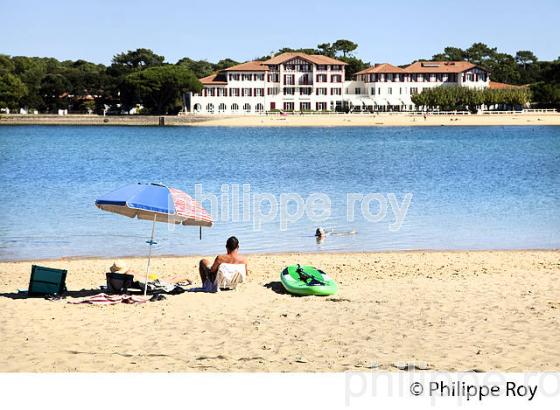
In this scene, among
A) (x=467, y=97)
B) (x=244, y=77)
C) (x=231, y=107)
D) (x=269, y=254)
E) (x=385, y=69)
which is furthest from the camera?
(x=385, y=69)

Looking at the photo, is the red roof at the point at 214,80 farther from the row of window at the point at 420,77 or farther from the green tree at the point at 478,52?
the green tree at the point at 478,52

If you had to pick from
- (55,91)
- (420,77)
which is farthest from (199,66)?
(420,77)

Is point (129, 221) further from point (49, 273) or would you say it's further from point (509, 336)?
point (509, 336)

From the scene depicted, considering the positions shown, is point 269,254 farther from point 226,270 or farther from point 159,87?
point 159,87

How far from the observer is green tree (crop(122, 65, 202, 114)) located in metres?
113

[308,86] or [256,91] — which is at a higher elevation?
[308,86]

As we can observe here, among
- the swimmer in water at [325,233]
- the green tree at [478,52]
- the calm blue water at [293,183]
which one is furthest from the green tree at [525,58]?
the swimmer in water at [325,233]

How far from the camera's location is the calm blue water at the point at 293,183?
Result: 21.2 meters

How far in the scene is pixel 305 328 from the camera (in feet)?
35.3

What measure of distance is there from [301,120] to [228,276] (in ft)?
330

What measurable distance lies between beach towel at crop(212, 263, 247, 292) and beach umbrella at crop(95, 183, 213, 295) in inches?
32.9

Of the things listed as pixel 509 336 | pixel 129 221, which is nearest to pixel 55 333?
pixel 509 336
